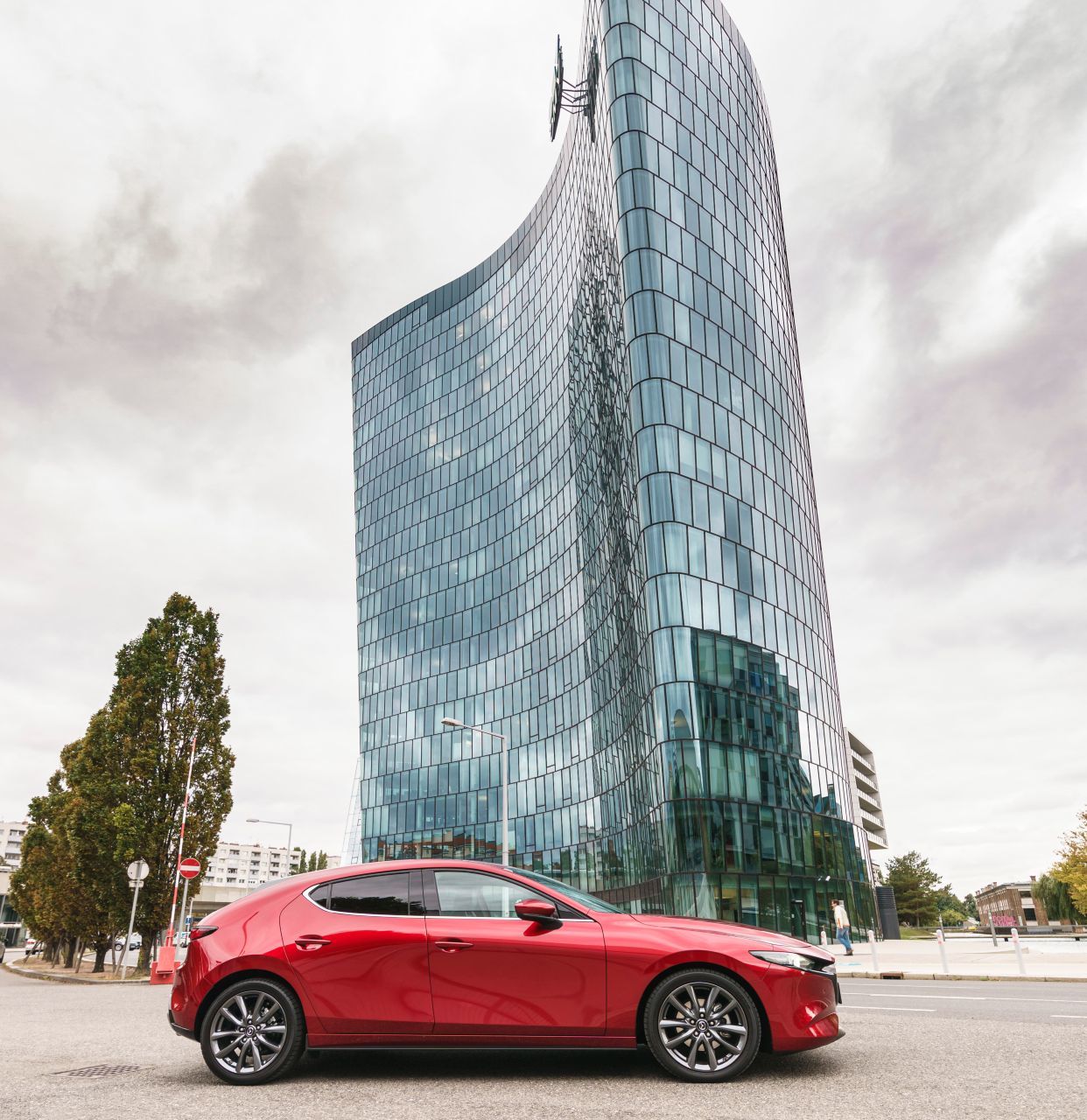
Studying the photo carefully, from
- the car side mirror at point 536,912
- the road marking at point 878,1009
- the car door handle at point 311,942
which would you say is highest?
the car side mirror at point 536,912

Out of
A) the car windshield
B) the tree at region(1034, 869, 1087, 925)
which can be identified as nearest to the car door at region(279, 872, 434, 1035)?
the car windshield

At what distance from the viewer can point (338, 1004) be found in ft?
19.3

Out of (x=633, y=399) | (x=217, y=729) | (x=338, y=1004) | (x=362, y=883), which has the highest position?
(x=633, y=399)

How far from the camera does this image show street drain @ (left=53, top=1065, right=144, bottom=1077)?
20.9 ft

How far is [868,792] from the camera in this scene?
111938 millimetres

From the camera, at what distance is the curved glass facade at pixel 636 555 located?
39.2 metres

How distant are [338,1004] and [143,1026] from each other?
19.2 feet

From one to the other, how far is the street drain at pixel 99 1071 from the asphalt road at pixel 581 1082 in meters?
0.02

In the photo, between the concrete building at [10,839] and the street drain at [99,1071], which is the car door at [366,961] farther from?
the concrete building at [10,839]

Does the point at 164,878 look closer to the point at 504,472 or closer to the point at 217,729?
the point at 217,729

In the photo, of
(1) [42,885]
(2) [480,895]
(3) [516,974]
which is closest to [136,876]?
(1) [42,885]

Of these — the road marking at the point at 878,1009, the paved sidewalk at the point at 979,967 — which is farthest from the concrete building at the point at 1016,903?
the road marking at the point at 878,1009

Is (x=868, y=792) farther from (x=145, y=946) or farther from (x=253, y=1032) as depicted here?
(x=253, y=1032)

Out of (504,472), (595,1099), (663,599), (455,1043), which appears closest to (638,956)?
(595,1099)
